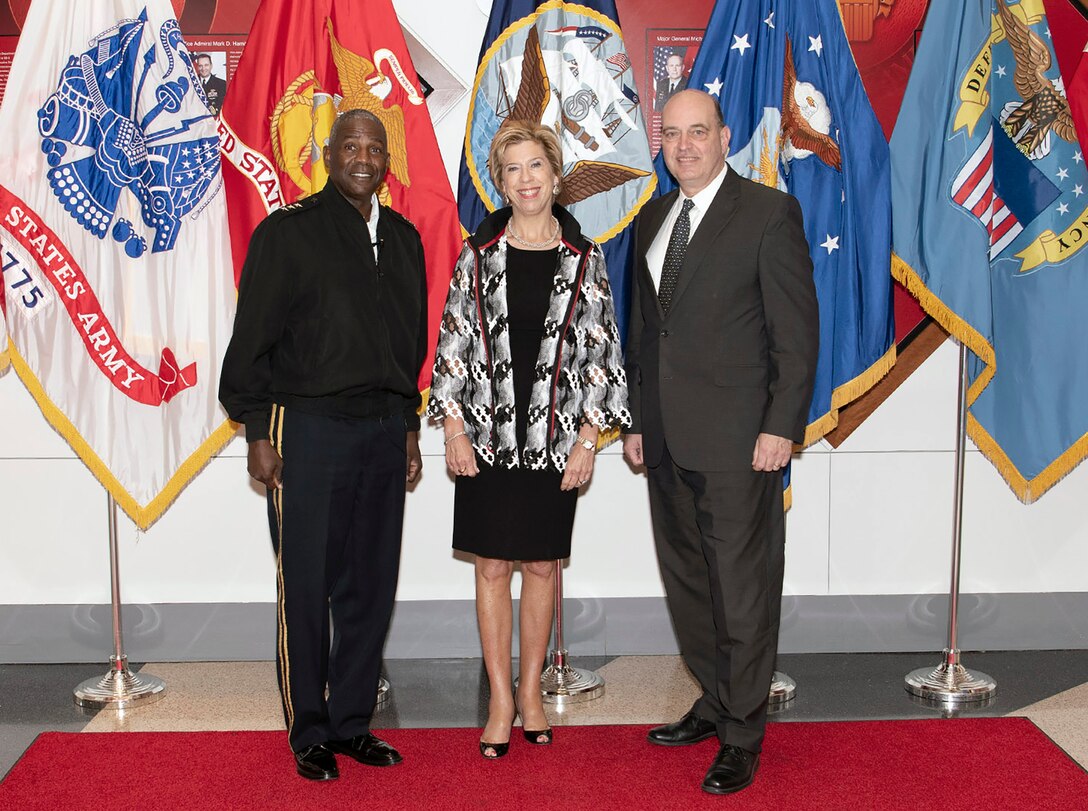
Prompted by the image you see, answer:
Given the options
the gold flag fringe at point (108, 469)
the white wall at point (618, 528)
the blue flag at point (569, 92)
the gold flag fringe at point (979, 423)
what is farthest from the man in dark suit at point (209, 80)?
the gold flag fringe at point (979, 423)

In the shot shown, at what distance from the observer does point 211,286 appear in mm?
3654

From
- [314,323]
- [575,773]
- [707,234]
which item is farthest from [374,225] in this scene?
[575,773]

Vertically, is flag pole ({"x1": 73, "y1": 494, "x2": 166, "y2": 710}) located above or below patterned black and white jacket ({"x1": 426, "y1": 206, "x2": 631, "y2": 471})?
below

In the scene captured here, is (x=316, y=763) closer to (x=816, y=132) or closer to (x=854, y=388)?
(x=854, y=388)

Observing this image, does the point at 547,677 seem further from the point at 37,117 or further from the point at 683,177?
the point at 37,117

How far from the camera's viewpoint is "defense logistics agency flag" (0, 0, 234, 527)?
3504 millimetres

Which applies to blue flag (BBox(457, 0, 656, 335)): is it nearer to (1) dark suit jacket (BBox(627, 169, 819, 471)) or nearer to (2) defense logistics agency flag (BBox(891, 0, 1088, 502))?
(1) dark suit jacket (BBox(627, 169, 819, 471))

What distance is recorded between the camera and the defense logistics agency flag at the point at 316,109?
3.59 meters

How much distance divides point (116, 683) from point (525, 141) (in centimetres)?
231

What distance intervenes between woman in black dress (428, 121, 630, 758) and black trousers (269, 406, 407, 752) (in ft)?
0.68

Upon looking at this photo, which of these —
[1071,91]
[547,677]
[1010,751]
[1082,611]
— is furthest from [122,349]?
[1082,611]

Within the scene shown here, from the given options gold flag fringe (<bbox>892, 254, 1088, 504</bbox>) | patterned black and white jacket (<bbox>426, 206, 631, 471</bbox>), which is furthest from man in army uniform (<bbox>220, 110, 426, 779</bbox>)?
gold flag fringe (<bbox>892, 254, 1088, 504</bbox>)

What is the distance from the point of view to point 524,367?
3035 mm

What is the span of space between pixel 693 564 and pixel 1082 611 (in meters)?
2.03
